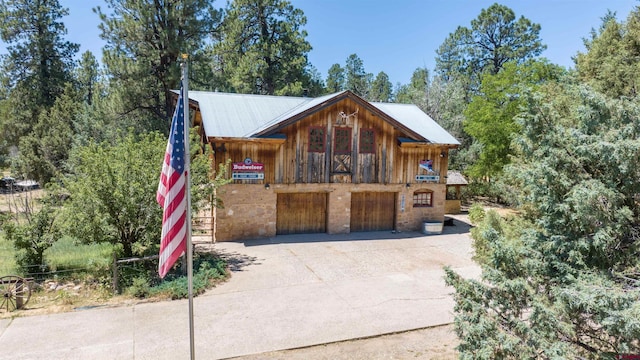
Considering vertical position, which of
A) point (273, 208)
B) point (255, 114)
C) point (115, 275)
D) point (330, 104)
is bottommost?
point (115, 275)

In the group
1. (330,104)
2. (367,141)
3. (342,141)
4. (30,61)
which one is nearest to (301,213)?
(342,141)

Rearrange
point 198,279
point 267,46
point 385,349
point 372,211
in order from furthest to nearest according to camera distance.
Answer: point 267,46
point 372,211
point 198,279
point 385,349

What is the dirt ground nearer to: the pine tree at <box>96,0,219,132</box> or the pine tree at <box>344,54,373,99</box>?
the pine tree at <box>96,0,219,132</box>

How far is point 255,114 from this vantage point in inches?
743

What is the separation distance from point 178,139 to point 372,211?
46.5 feet

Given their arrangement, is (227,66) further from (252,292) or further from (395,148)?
(252,292)

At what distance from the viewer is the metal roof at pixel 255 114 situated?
55.6 ft

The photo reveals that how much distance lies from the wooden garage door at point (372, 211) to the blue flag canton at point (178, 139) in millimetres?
13201

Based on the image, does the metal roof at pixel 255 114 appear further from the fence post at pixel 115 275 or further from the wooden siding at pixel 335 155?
the fence post at pixel 115 275

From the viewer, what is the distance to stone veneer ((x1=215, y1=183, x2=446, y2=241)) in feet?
54.7

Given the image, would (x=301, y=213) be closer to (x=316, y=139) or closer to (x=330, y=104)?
(x=316, y=139)

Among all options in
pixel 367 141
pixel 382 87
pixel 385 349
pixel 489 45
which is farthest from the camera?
pixel 382 87

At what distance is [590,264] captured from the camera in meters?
5.63

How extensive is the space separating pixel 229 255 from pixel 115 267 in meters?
4.51
